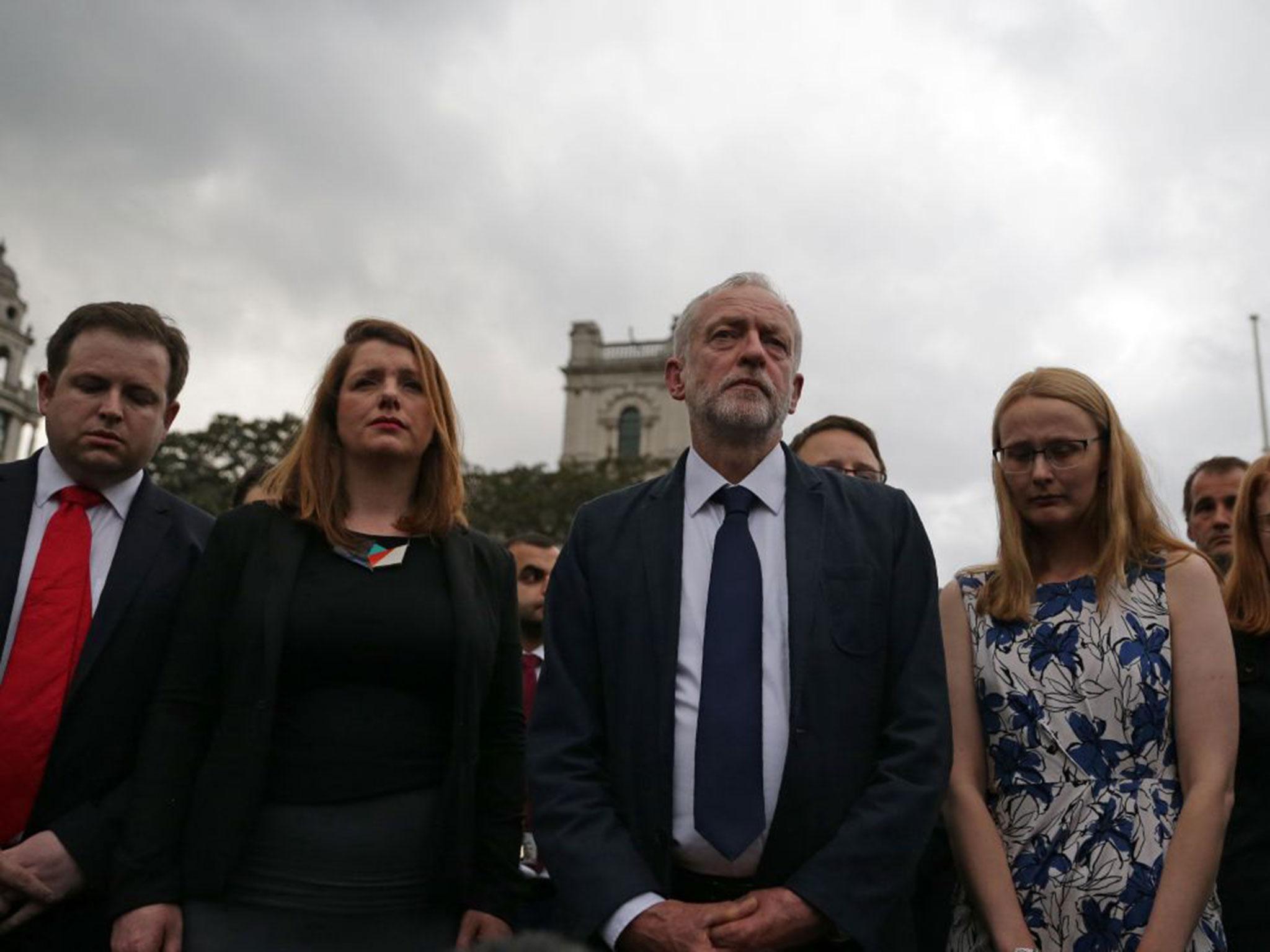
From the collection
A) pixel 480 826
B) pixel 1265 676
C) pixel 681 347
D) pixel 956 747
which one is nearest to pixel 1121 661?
pixel 956 747

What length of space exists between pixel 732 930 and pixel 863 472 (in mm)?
2935

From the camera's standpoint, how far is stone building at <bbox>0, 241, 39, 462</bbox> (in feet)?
192

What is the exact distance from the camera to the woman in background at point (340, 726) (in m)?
2.95

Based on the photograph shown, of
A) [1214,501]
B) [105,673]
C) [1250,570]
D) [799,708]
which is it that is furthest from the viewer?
[1214,501]

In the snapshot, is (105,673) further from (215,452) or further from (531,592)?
(215,452)

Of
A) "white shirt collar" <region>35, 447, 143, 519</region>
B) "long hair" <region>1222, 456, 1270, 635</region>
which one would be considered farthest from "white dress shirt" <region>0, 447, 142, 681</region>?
"long hair" <region>1222, 456, 1270, 635</region>

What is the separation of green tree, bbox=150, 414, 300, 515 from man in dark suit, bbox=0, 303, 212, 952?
28.4m

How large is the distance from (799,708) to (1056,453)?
1.24 m

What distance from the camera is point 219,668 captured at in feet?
10.5

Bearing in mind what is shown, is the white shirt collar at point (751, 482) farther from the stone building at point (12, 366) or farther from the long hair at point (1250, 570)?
the stone building at point (12, 366)

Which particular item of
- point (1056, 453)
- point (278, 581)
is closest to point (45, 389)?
point (278, 581)

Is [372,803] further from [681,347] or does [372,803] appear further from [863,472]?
[863,472]

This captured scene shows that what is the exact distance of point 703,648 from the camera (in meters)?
3.02

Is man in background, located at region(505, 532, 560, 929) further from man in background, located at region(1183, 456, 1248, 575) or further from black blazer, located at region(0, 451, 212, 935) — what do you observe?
man in background, located at region(1183, 456, 1248, 575)
